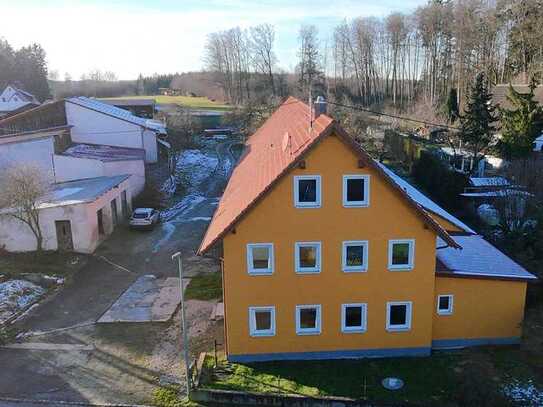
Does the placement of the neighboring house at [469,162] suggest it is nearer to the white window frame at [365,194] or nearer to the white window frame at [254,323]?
the white window frame at [365,194]

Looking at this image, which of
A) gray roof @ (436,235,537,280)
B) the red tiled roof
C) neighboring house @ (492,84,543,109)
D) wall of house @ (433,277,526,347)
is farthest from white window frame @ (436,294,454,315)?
neighboring house @ (492,84,543,109)

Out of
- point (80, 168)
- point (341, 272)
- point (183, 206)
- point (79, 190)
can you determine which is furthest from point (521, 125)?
point (80, 168)

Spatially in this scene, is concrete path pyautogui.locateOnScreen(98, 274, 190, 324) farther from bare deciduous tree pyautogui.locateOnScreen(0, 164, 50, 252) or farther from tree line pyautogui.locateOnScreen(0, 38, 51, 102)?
tree line pyautogui.locateOnScreen(0, 38, 51, 102)

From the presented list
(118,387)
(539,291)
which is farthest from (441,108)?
(118,387)

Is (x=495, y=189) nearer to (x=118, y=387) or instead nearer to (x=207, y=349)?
(x=207, y=349)

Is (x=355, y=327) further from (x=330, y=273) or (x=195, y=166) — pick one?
(x=195, y=166)

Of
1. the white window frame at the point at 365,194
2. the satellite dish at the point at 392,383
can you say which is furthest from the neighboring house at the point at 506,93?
the satellite dish at the point at 392,383

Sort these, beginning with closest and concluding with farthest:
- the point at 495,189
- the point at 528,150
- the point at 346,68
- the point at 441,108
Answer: the point at 495,189, the point at 528,150, the point at 441,108, the point at 346,68
